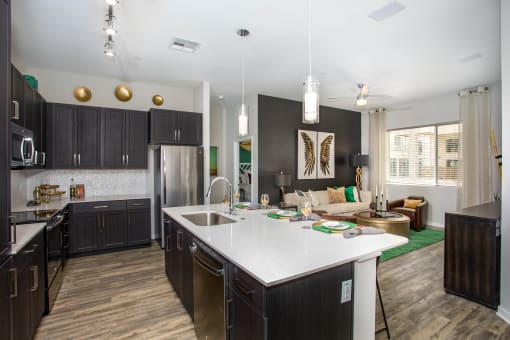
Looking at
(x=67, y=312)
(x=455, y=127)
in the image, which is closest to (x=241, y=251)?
(x=67, y=312)

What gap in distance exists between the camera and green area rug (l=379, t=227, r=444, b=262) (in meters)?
4.12

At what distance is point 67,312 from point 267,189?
3.97 metres

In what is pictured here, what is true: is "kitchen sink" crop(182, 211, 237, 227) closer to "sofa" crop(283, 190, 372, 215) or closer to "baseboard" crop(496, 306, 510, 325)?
"baseboard" crop(496, 306, 510, 325)

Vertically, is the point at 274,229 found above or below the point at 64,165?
below

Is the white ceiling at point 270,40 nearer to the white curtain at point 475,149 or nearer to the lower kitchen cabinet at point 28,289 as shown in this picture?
the white curtain at point 475,149

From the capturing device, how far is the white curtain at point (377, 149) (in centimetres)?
699

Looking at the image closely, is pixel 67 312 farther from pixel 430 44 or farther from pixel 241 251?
pixel 430 44

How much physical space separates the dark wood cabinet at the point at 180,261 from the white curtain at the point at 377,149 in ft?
18.7

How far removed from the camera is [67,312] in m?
2.57

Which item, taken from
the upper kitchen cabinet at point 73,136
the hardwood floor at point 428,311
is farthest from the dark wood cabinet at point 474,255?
the upper kitchen cabinet at point 73,136

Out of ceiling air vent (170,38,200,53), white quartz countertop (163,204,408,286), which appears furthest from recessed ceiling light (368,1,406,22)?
white quartz countertop (163,204,408,286)

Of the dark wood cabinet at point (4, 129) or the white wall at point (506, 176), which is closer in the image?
the dark wood cabinet at point (4, 129)

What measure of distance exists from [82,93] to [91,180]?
1.47 metres

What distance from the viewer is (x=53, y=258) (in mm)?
2781
